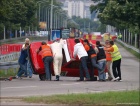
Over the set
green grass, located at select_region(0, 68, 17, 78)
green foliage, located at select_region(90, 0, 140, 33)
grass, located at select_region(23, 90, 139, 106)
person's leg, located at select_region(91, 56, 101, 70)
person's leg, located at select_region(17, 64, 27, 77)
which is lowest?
green grass, located at select_region(0, 68, 17, 78)

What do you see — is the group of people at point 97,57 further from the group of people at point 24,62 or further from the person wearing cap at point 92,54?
the group of people at point 24,62

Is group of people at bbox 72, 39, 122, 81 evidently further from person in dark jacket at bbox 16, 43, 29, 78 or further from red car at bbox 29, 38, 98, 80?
person in dark jacket at bbox 16, 43, 29, 78

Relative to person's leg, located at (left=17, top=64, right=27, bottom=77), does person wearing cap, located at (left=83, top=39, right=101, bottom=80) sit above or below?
above

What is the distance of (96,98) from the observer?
15.0 metres

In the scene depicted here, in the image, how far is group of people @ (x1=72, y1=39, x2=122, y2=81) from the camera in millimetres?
23844

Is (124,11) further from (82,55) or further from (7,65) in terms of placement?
(82,55)

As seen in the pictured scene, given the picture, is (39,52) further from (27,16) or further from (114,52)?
(27,16)

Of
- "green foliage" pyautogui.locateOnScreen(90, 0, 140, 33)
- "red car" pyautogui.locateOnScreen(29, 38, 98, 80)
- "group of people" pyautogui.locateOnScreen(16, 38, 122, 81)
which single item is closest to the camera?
"group of people" pyautogui.locateOnScreen(16, 38, 122, 81)

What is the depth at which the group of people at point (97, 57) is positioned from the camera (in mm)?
23844

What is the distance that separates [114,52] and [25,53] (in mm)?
3930

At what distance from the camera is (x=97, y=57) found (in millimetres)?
24219

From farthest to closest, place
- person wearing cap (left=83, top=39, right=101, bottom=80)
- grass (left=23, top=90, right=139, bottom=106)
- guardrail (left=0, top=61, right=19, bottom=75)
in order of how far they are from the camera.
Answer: guardrail (left=0, top=61, right=19, bottom=75) < person wearing cap (left=83, top=39, right=101, bottom=80) < grass (left=23, top=90, right=139, bottom=106)

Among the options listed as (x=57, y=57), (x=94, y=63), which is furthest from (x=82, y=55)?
(x=57, y=57)

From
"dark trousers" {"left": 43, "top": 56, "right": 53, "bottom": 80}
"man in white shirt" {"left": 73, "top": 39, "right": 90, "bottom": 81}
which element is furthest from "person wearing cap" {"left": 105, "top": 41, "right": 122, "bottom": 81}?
"dark trousers" {"left": 43, "top": 56, "right": 53, "bottom": 80}
